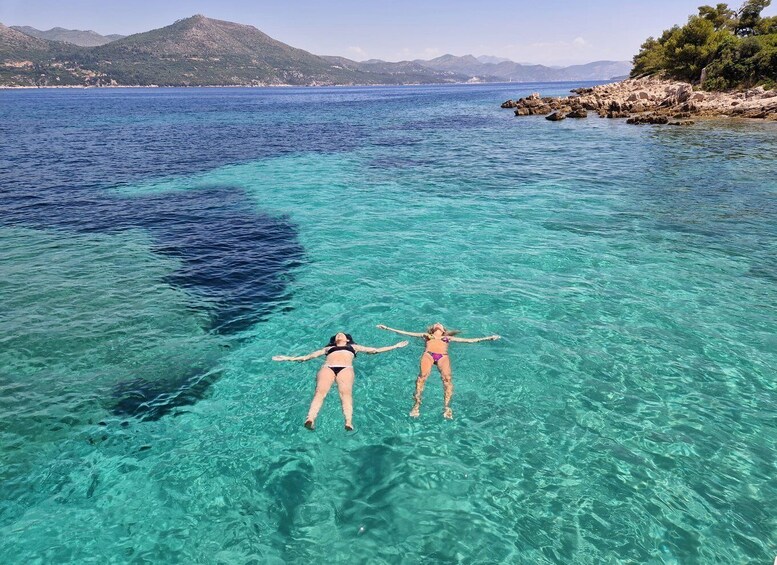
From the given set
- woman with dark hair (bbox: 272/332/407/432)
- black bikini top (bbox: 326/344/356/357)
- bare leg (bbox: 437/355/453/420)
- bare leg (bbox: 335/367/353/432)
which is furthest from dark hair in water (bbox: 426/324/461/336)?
bare leg (bbox: 335/367/353/432)

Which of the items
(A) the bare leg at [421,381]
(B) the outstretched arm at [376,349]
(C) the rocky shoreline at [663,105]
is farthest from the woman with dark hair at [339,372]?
(C) the rocky shoreline at [663,105]

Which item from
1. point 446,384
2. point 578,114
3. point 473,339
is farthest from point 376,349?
point 578,114

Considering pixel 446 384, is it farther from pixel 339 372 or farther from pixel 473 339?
pixel 339 372

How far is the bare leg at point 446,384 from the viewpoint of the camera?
35.8 ft

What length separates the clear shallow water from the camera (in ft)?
26.8

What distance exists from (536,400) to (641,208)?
66.7ft

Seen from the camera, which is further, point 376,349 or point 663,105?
point 663,105

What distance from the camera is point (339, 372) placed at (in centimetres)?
1158

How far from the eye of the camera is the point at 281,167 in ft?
137

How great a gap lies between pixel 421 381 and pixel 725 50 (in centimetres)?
8885

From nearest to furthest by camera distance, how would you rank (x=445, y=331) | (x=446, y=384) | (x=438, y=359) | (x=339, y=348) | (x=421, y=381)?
(x=446, y=384)
(x=421, y=381)
(x=438, y=359)
(x=339, y=348)
(x=445, y=331)

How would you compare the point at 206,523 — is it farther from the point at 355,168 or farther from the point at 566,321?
the point at 355,168

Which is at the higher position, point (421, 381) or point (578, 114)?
point (578, 114)

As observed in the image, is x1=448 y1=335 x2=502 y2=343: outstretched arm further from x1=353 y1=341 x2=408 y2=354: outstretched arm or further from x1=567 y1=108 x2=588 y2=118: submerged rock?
x1=567 y1=108 x2=588 y2=118: submerged rock
